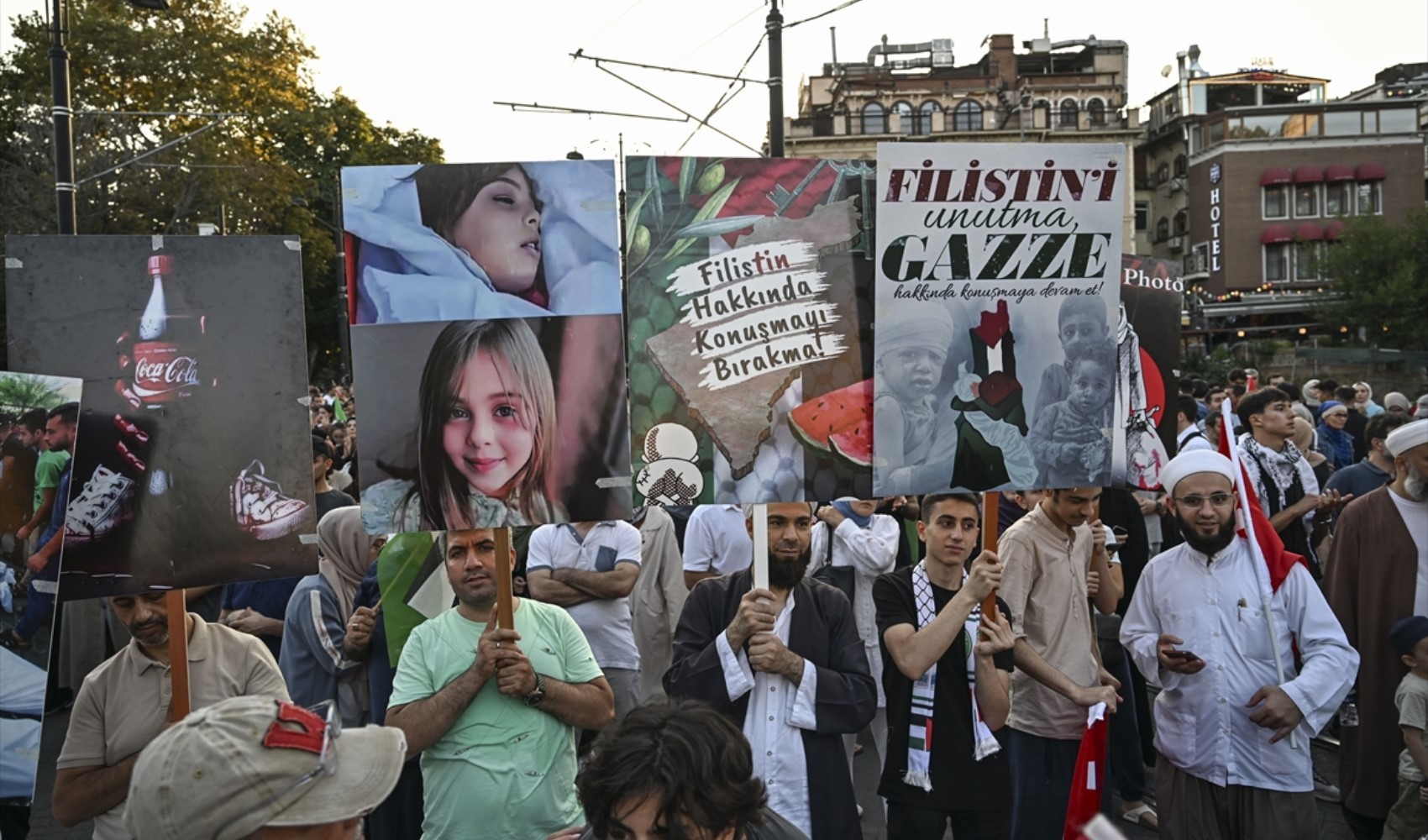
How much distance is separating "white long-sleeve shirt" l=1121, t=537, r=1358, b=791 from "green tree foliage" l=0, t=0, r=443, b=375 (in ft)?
87.3

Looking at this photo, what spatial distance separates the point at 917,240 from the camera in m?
4.26

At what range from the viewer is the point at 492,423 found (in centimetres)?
405

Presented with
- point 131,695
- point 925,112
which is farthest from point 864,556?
point 925,112

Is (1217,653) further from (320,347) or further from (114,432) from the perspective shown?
(320,347)

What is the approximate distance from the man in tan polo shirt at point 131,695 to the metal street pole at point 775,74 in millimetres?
8314

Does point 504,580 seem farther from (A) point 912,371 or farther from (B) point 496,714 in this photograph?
(A) point 912,371

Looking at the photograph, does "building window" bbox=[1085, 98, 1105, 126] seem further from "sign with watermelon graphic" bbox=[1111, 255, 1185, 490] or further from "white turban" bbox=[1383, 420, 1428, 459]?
"white turban" bbox=[1383, 420, 1428, 459]

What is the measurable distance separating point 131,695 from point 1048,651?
11.1ft

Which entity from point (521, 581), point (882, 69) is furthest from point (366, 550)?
point (882, 69)

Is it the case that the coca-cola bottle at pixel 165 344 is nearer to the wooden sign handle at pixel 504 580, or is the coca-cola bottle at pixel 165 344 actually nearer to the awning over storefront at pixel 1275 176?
the wooden sign handle at pixel 504 580

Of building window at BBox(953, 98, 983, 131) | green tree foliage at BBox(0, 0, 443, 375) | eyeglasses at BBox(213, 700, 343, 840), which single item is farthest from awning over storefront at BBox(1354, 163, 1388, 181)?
eyeglasses at BBox(213, 700, 343, 840)

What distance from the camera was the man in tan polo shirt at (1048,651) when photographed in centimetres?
517

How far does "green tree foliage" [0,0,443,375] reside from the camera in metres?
28.2

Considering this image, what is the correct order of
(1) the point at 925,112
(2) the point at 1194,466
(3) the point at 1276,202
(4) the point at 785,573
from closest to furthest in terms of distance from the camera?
(4) the point at 785,573
(2) the point at 1194,466
(3) the point at 1276,202
(1) the point at 925,112
